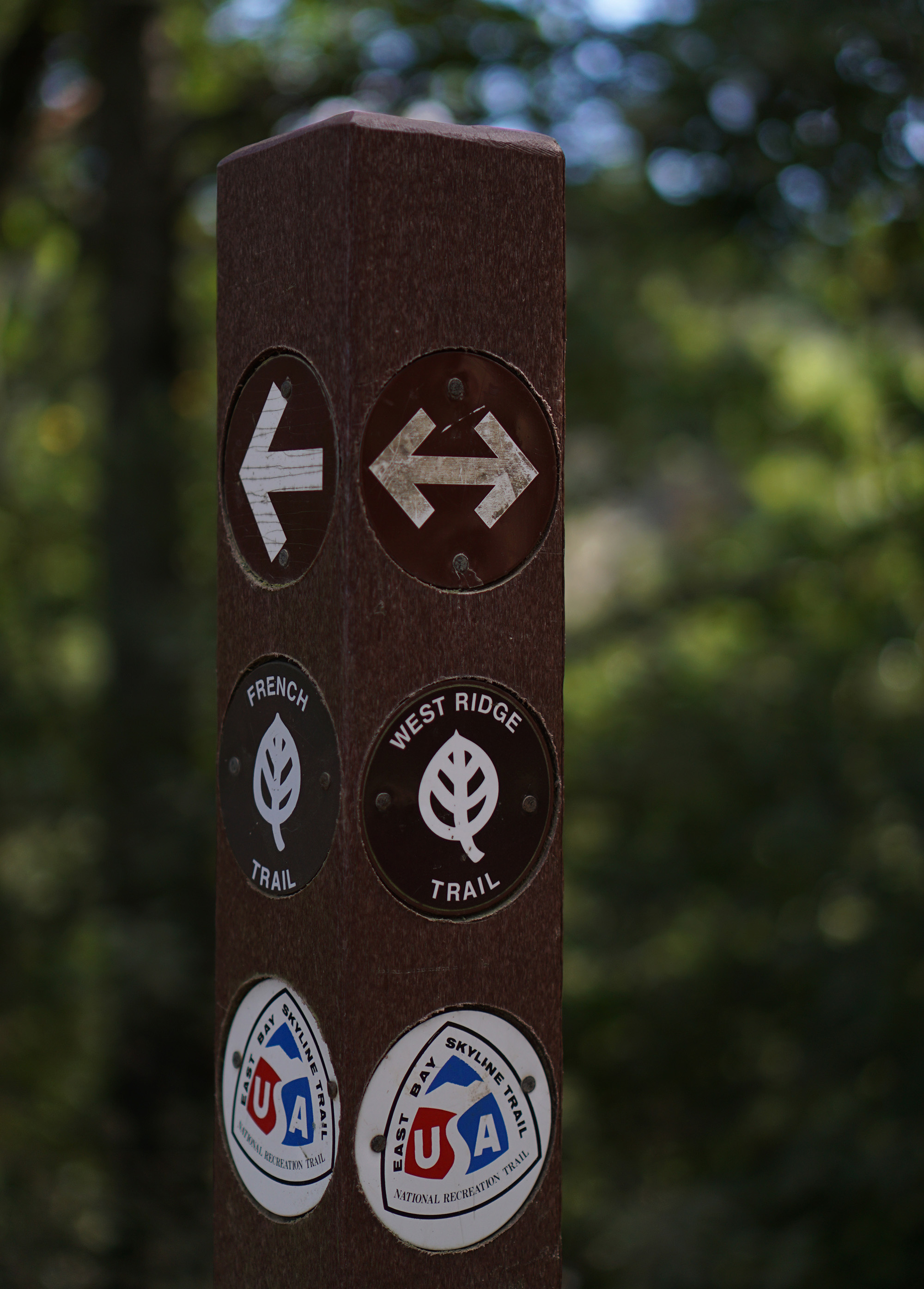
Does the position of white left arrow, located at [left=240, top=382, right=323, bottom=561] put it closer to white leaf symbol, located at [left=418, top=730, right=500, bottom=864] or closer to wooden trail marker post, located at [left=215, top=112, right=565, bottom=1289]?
wooden trail marker post, located at [left=215, top=112, right=565, bottom=1289]

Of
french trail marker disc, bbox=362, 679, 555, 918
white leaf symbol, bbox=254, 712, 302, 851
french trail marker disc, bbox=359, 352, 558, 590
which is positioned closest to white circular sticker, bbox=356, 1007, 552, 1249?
french trail marker disc, bbox=362, 679, 555, 918

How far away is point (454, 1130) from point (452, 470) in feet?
2.19

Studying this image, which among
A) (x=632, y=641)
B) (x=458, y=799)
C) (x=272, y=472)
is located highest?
(x=272, y=472)

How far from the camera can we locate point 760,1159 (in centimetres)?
495

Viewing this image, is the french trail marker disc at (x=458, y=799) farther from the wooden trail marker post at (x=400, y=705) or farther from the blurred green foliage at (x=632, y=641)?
the blurred green foliage at (x=632, y=641)

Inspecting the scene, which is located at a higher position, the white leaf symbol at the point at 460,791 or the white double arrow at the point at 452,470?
the white double arrow at the point at 452,470

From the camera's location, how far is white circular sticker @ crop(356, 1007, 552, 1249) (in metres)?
1.29

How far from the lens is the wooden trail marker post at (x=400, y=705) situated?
1278 millimetres

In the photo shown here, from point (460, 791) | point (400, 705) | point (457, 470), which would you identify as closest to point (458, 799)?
point (460, 791)

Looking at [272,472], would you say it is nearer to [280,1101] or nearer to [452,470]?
[452,470]

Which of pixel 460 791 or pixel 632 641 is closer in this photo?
pixel 460 791

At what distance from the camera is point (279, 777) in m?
1.38

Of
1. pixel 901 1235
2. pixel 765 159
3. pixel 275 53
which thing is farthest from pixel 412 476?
pixel 275 53

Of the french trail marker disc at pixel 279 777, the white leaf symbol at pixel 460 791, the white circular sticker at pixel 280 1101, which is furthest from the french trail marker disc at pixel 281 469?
the white circular sticker at pixel 280 1101
